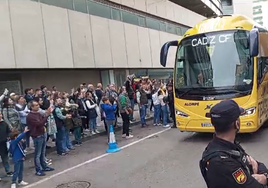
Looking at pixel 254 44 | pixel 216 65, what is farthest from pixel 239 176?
pixel 216 65

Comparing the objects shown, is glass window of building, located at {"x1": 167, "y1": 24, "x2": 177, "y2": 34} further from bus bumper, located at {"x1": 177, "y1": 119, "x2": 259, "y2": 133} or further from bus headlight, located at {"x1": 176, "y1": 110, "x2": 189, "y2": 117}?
bus bumper, located at {"x1": 177, "y1": 119, "x2": 259, "y2": 133}

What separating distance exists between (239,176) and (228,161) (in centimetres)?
11

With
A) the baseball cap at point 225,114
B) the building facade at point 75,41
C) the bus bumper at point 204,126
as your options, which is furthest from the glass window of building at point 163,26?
the baseball cap at point 225,114

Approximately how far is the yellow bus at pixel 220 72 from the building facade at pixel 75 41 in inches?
326

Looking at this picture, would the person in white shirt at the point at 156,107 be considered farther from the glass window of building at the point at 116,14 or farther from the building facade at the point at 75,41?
the glass window of building at the point at 116,14

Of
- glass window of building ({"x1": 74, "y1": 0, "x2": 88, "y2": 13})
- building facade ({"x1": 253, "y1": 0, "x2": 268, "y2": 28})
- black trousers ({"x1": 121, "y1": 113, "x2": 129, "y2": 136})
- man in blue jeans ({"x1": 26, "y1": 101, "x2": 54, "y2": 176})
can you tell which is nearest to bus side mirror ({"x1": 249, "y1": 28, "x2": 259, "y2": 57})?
black trousers ({"x1": 121, "y1": 113, "x2": 129, "y2": 136})

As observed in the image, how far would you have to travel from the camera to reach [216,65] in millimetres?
8570

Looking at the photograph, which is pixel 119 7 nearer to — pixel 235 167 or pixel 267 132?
pixel 267 132

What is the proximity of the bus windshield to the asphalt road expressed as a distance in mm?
1624

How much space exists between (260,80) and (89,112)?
6131 mm

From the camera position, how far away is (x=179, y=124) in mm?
9234

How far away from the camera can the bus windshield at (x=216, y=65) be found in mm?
8367

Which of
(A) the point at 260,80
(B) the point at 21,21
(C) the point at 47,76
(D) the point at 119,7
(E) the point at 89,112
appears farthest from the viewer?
(D) the point at 119,7

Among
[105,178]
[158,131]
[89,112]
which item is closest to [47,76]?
[89,112]
